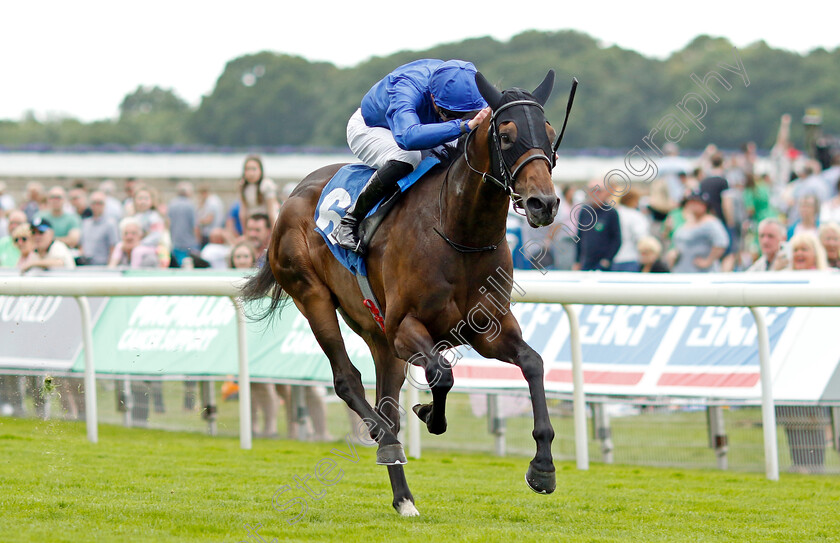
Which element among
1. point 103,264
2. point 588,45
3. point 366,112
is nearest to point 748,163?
point 103,264

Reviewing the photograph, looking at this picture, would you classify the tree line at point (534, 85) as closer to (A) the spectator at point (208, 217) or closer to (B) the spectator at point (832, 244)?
(A) the spectator at point (208, 217)

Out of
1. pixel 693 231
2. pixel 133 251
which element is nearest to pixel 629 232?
pixel 693 231

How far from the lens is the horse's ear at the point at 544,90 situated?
441 cm

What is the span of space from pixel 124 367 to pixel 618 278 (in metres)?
3.59

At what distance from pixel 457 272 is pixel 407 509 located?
1105 millimetres

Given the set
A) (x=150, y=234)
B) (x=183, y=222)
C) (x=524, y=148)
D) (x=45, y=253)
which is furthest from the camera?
(x=183, y=222)

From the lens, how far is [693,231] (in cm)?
955

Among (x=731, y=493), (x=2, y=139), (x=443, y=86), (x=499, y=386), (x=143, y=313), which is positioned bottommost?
(x=731, y=493)

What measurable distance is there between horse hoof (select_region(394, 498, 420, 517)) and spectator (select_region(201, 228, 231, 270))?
531 cm

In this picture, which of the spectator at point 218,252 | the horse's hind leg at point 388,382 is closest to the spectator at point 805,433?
the horse's hind leg at point 388,382

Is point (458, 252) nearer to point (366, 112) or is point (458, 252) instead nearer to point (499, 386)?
point (366, 112)

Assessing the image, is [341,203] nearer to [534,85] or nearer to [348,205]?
[348,205]

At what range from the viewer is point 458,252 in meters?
4.71

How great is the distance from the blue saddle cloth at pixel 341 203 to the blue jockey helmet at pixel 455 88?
0.67 metres
